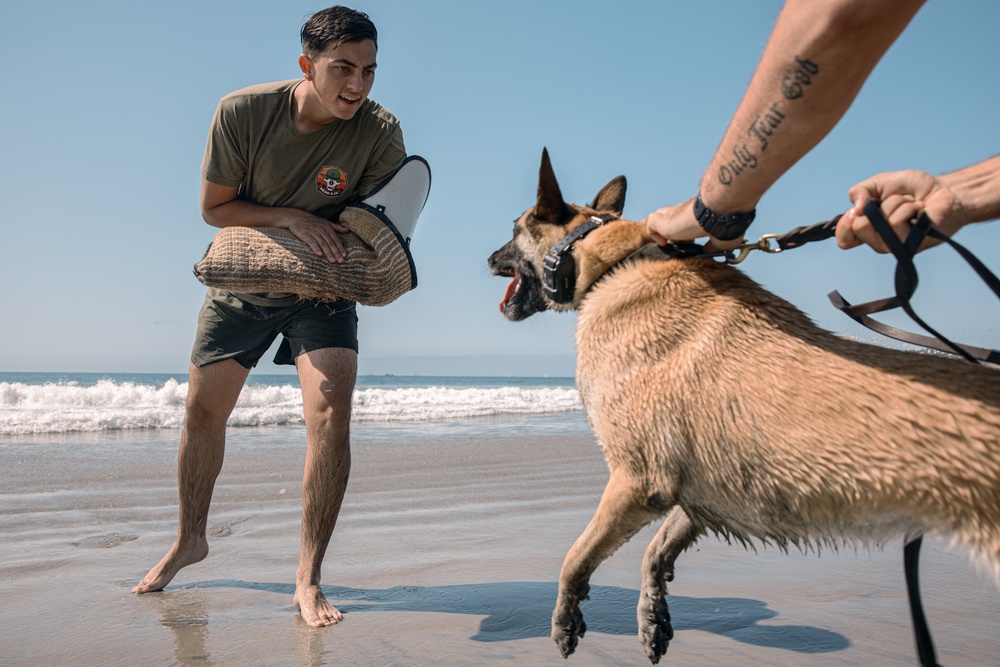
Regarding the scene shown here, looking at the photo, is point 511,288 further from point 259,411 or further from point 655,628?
point 259,411

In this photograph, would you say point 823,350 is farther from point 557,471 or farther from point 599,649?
point 557,471

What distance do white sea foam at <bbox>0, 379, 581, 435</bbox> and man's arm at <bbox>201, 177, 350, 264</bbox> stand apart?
27.3ft

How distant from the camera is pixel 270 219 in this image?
4.29 meters

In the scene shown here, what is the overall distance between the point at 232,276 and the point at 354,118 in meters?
1.15

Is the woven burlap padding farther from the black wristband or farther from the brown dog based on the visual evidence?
the black wristband

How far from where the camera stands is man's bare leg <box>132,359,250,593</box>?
171 inches

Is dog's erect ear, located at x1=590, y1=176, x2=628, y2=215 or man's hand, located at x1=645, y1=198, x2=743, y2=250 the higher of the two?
dog's erect ear, located at x1=590, y1=176, x2=628, y2=215

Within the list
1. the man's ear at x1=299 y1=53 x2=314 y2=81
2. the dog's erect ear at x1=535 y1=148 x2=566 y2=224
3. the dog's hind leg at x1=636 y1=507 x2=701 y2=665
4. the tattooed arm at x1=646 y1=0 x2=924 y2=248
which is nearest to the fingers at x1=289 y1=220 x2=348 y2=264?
the man's ear at x1=299 y1=53 x2=314 y2=81

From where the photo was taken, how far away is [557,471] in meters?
8.20

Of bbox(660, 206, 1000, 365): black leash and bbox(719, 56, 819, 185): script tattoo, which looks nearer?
bbox(719, 56, 819, 185): script tattoo

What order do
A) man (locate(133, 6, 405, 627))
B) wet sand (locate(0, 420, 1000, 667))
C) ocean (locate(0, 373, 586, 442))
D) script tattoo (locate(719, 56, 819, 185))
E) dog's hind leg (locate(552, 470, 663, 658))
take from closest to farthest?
script tattoo (locate(719, 56, 819, 185)) < dog's hind leg (locate(552, 470, 663, 658)) < wet sand (locate(0, 420, 1000, 667)) < man (locate(133, 6, 405, 627)) < ocean (locate(0, 373, 586, 442))

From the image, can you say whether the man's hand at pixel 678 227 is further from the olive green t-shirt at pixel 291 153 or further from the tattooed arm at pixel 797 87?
the olive green t-shirt at pixel 291 153

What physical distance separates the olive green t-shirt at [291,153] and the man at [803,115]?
2374 mm

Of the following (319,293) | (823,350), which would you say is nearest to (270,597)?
(319,293)
